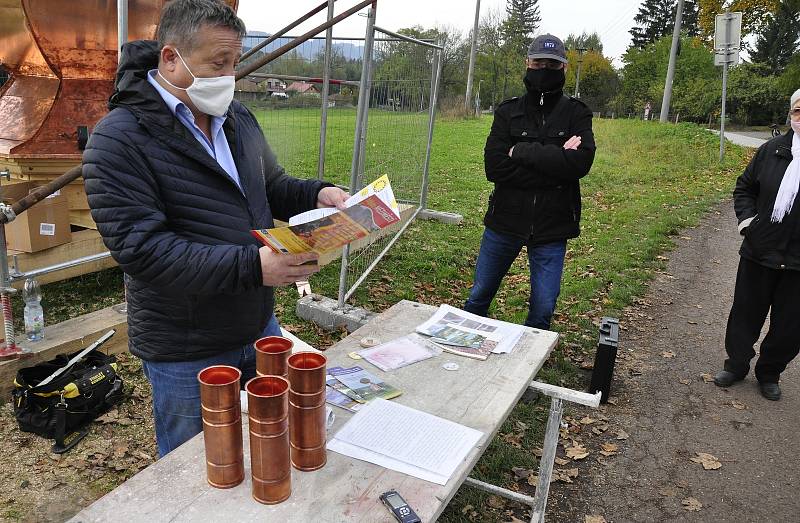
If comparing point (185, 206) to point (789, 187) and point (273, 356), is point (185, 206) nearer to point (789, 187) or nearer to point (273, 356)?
point (273, 356)

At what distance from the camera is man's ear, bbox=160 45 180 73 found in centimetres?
180

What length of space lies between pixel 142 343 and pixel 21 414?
1.93m

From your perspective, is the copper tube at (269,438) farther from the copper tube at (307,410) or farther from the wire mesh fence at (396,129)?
the wire mesh fence at (396,129)

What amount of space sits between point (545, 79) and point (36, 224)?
3.69 metres

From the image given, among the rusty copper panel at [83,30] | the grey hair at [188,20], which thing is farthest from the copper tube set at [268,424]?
the rusty copper panel at [83,30]

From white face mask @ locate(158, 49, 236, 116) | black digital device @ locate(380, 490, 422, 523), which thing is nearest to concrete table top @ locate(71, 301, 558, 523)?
black digital device @ locate(380, 490, 422, 523)

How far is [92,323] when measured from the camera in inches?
159

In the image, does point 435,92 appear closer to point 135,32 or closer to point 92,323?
point 135,32

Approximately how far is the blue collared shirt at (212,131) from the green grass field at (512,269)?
2.02 metres

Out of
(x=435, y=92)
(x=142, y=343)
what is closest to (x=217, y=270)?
(x=142, y=343)

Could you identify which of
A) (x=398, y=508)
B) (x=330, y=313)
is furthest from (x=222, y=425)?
(x=330, y=313)

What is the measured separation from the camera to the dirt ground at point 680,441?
3.11 metres

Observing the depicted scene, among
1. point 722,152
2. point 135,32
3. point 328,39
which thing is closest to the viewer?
point 135,32

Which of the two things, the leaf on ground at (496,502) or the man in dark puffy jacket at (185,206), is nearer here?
the man in dark puffy jacket at (185,206)
